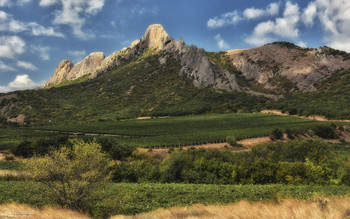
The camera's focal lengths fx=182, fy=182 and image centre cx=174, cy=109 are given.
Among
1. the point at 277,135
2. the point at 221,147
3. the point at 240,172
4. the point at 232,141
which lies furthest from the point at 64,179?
the point at 277,135

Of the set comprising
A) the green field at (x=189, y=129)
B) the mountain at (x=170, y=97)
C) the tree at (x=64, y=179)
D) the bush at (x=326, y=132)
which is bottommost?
the bush at (x=326, y=132)

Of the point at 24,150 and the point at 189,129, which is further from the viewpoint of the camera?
the point at 189,129

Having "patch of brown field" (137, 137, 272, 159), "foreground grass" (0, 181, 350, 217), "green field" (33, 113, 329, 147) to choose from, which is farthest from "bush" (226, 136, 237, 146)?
"foreground grass" (0, 181, 350, 217)

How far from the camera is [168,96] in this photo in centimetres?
16375

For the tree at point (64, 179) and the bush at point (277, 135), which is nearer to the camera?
the tree at point (64, 179)

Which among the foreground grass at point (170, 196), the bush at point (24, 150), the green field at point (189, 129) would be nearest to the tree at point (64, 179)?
the foreground grass at point (170, 196)

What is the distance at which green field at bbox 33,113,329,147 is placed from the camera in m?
70.8

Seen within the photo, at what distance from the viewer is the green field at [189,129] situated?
70756mm

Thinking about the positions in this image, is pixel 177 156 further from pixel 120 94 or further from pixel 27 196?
pixel 120 94

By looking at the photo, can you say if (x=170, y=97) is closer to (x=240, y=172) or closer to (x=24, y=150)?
(x=24, y=150)

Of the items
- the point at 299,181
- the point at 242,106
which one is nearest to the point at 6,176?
the point at 299,181

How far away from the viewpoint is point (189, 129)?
9338 cm

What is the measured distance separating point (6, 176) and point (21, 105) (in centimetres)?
14927

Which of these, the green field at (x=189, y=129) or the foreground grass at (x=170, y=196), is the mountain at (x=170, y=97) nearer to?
the green field at (x=189, y=129)
